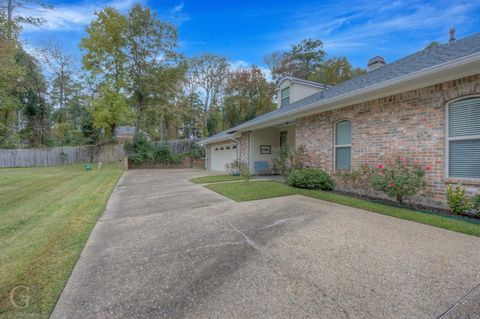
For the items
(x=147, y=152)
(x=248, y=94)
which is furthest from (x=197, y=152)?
(x=248, y=94)

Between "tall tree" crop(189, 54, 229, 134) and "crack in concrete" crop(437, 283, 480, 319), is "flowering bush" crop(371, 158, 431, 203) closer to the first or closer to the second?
"crack in concrete" crop(437, 283, 480, 319)

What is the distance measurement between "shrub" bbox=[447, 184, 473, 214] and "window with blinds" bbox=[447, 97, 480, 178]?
37 centimetres

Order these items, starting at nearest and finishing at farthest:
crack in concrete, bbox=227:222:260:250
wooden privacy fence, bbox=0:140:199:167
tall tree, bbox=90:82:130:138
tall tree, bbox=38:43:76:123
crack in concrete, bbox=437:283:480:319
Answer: crack in concrete, bbox=437:283:480:319, crack in concrete, bbox=227:222:260:250, tall tree, bbox=90:82:130:138, wooden privacy fence, bbox=0:140:199:167, tall tree, bbox=38:43:76:123

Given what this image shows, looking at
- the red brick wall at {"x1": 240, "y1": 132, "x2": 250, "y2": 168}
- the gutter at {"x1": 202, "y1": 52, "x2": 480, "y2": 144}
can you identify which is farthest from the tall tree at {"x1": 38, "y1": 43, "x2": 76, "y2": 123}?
the gutter at {"x1": 202, "y1": 52, "x2": 480, "y2": 144}

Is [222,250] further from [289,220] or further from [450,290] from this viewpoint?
[450,290]

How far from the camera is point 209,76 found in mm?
27703

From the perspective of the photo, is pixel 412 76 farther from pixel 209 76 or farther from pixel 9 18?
pixel 209 76

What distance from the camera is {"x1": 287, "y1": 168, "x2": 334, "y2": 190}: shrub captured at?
704 cm

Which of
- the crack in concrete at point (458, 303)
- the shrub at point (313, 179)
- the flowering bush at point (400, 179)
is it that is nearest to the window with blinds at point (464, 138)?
the flowering bush at point (400, 179)

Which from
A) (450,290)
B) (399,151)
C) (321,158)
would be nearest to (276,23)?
(321,158)

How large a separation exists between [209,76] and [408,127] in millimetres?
25999

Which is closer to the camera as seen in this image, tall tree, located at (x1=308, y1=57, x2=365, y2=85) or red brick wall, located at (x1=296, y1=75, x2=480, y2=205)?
red brick wall, located at (x1=296, y1=75, x2=480, y2=205)

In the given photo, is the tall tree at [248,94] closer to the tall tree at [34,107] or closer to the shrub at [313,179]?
the shrub at [313,179]

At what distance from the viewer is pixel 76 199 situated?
6.09 m
